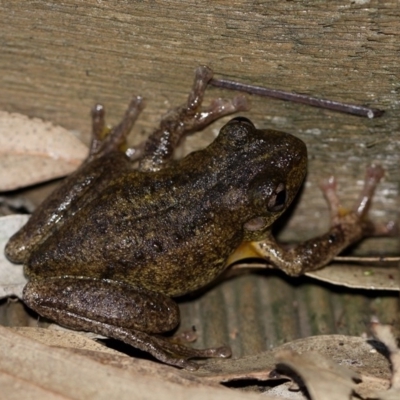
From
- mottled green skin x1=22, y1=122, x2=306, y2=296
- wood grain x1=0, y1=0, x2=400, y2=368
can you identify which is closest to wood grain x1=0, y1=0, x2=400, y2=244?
wood grain x1=0, y1=0, x2=400, y2=368

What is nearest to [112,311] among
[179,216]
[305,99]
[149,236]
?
[149,236]

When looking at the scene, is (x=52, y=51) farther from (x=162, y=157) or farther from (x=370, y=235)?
(x=370, y=235)

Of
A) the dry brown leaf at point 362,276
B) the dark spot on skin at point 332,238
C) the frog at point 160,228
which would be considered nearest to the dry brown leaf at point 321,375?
the frog at point 160,228

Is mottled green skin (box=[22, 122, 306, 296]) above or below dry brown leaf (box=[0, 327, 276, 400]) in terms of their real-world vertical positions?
above

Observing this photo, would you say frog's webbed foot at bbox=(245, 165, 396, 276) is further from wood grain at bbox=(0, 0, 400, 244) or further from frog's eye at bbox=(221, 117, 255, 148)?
frog's eye at bbox=(221, 117, 255, 148)

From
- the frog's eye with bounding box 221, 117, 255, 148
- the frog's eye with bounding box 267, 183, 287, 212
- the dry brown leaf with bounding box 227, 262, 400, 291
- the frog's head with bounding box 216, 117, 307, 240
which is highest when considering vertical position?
the frog's eye with bounding box 221, 117, 255, 148

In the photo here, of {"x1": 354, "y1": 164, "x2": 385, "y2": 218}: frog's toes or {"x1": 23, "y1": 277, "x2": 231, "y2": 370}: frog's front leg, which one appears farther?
{"x1": 354, "y1": 164, "x2": 385, "y2": 218}: frog's toes

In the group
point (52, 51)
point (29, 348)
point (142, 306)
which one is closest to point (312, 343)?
point (142, 306)

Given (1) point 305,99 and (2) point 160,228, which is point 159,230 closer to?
(2) point 160,228
